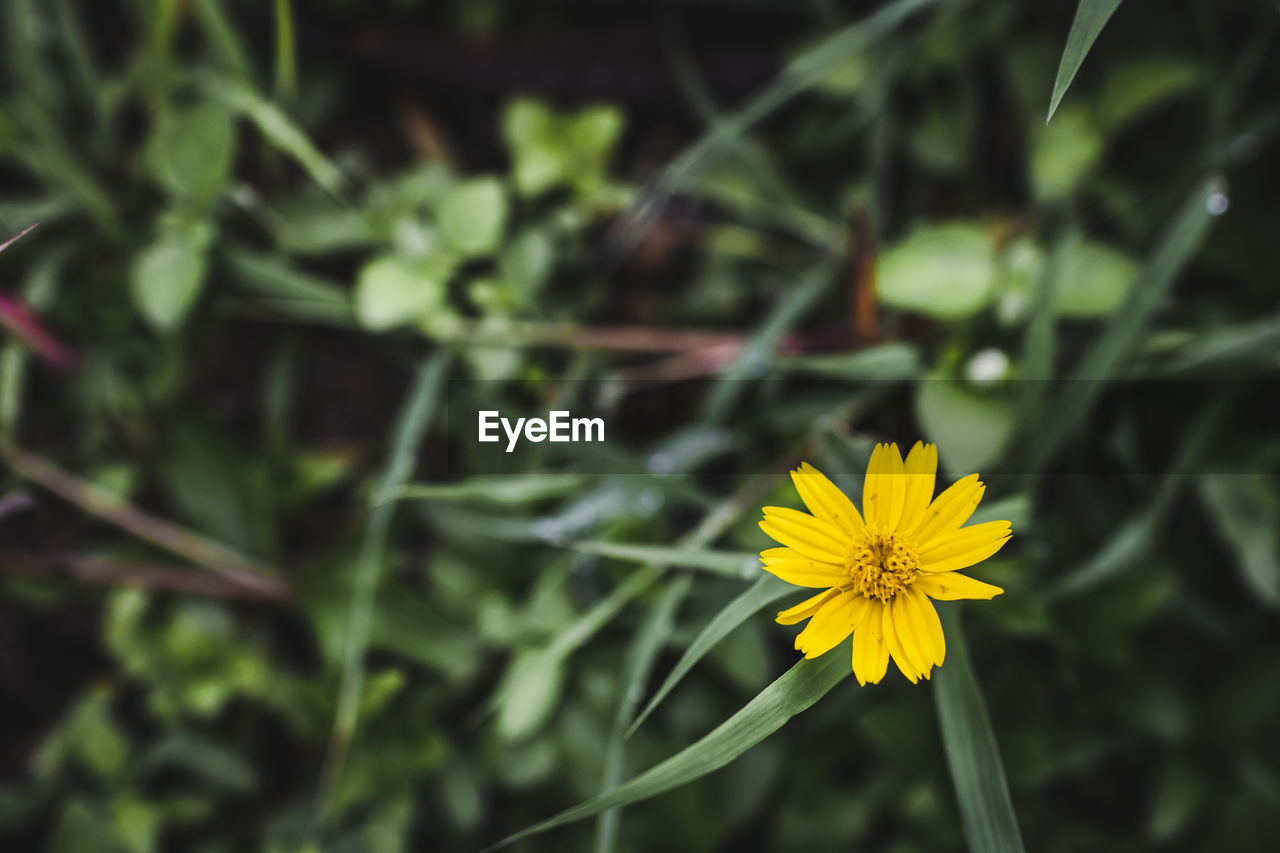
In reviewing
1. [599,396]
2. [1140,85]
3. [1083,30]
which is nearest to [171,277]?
[599,396]

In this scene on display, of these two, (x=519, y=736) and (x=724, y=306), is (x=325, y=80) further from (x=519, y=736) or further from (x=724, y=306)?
(x=519, y=736)

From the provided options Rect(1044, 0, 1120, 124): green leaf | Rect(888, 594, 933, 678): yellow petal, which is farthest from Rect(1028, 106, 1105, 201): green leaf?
Rect(888, 594, 933, 678): yellow petal

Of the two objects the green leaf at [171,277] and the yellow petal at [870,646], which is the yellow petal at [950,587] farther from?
the green leaf at [171,277]

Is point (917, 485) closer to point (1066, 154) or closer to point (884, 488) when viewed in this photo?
point (884, 488)

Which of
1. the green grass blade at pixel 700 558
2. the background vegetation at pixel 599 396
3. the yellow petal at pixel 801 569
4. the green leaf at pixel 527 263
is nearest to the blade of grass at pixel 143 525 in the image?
the background vegetation at pixel 599 396

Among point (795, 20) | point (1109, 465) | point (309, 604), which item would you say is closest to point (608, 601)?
point (309, 604)
